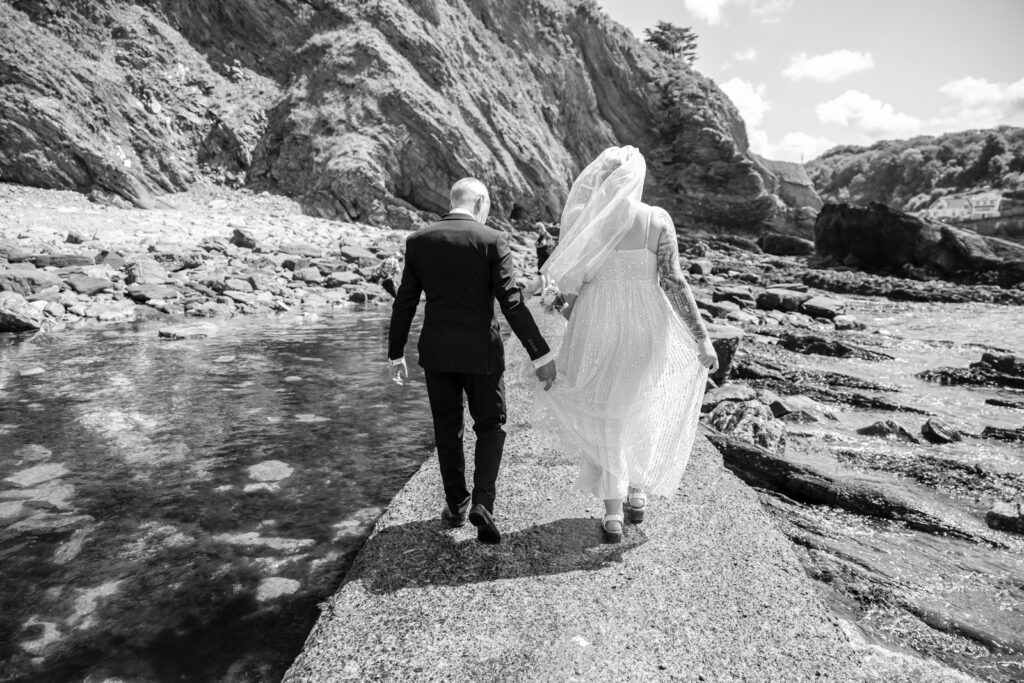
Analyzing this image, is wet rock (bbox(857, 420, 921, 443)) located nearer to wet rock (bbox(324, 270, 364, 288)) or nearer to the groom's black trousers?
the groom's black trousers

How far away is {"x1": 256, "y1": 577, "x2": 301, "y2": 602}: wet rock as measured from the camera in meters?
3.39

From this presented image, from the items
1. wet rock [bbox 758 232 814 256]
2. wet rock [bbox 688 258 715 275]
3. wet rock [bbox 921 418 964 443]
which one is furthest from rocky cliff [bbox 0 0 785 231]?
wet rock [bbox 921 418 964 443]

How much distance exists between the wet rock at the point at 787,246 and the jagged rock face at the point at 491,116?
5.10m

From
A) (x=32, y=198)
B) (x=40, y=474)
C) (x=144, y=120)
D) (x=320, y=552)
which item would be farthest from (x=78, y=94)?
(x=320, y=552)

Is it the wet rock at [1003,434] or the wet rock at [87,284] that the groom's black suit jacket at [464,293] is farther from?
the wet rock at [87,284]

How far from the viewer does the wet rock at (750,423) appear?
6430mm

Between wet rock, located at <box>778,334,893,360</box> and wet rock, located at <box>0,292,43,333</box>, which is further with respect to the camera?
wet rock, located at <box>778,334,893,360</box>

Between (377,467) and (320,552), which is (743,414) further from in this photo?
(320,552)

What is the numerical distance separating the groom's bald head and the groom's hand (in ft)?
3.06

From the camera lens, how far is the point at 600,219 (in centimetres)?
357

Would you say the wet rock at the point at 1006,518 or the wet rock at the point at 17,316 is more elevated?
the wet rock at the point at 17,316

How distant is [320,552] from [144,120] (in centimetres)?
2844

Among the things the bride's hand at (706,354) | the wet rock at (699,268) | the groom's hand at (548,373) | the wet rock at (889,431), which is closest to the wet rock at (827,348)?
the wet rock at (889,431)

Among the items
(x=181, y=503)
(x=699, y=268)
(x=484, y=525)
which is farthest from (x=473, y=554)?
(x=699, y=268)
